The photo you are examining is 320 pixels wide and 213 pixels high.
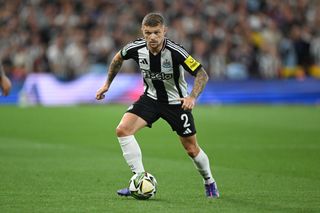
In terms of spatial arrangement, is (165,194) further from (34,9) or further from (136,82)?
(34,9)

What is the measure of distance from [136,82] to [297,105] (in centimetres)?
596

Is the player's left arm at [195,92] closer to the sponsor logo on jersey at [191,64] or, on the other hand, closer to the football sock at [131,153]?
the sponsor logo on jersey at [191,64]

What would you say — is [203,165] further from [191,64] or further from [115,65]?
[115,65]

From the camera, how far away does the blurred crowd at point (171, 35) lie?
94.0ft

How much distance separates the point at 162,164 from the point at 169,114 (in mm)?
3526

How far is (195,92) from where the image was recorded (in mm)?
8633

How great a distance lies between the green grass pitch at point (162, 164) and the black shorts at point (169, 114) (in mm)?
820

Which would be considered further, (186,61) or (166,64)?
(166,64)

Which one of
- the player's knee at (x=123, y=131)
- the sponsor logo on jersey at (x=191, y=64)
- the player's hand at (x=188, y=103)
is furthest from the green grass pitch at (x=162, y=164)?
the sponsor logo on jersey at (x=191, y=64)

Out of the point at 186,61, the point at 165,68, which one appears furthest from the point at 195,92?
the point at 165,68

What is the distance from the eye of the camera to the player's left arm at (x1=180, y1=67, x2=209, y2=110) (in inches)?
330

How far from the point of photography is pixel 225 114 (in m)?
23.8

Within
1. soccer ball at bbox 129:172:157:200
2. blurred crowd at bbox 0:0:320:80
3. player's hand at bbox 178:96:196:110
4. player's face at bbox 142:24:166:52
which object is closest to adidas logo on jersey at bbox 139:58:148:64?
player's face at bbox 142:24:166:52

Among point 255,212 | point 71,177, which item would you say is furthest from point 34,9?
point 255,212
